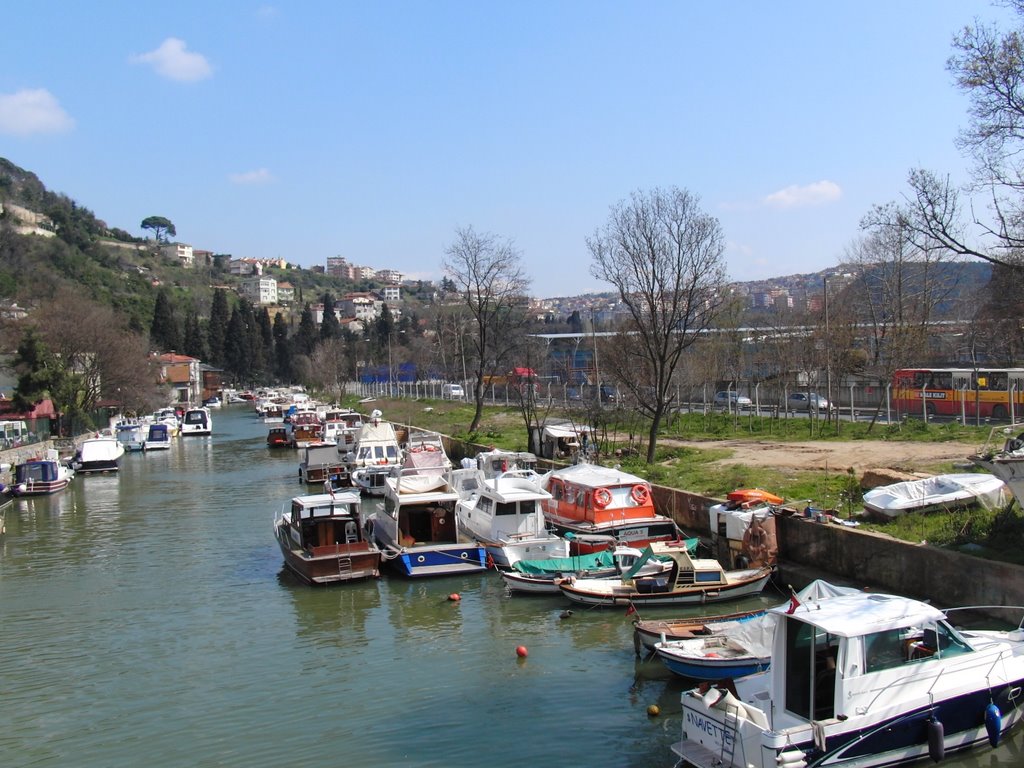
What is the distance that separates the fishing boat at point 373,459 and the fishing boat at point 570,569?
17481 mm

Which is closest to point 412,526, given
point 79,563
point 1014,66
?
point 79,563

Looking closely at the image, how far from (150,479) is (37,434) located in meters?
13.4

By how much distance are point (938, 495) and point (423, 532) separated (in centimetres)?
1387

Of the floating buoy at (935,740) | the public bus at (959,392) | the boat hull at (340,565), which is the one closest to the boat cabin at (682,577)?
the boat hull at (340,565)

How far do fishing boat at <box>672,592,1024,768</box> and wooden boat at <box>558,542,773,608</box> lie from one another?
24.1 ft

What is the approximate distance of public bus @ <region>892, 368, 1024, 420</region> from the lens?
39594mm

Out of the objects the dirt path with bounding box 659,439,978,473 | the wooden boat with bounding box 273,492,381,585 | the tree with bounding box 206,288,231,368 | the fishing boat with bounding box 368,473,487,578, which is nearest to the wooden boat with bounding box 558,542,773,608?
the fishing boat with bounding box 368,473,487,578

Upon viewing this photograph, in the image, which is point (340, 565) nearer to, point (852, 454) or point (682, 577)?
point (682, 577)

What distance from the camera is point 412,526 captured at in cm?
2616

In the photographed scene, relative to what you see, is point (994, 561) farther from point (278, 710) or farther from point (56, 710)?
point (56, 710)

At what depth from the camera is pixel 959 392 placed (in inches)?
1713

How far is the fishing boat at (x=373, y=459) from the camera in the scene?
40219 mm

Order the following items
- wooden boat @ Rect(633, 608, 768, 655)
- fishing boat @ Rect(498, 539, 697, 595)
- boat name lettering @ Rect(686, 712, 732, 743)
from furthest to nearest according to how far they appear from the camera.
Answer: fishing boat @ Rect(498, 539, 697, 595), wooden boat @ Rect(633, 608, 768, 655), boat name lettering @ Rect(686, 712, 732, 743)

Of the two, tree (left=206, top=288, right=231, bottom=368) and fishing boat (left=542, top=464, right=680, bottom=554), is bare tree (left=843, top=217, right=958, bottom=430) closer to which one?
fishing boat (left=542, top=464, right=680, bottom=554)
